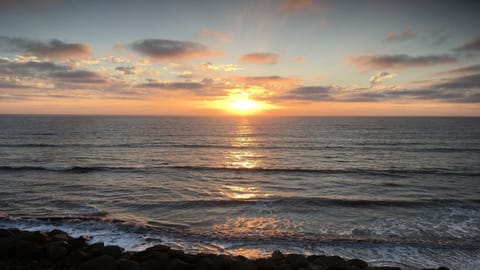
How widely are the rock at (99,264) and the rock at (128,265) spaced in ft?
0.41

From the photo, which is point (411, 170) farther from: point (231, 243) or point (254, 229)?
point (231, 243)

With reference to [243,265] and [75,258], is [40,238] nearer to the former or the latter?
[75,258]

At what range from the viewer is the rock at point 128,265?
7.45 meters

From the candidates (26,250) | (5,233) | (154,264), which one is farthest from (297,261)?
(5,233)

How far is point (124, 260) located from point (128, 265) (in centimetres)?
28

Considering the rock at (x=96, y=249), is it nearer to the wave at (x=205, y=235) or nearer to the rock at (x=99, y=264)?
the rock at (x=99, y=264)

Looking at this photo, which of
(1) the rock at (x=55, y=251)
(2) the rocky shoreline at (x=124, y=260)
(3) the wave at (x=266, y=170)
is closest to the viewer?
(2) the rocky shoreline at (x=124, y=260)

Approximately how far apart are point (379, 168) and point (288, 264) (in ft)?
74.4

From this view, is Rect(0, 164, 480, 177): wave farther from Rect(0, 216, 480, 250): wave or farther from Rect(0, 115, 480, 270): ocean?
Rect(0, 216, 480, 250): wave

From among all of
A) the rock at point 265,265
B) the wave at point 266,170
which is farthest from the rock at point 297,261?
the wave at point 266,170

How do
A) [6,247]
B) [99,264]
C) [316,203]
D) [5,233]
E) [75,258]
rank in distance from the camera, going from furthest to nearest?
[316,203] → [5,233] → [6,247] → [75,258] → [99,264]

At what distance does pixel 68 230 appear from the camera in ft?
38.7

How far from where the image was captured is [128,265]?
7.53 metres

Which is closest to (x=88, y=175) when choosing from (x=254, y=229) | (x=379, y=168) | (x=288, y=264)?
(x=254, y=229)
